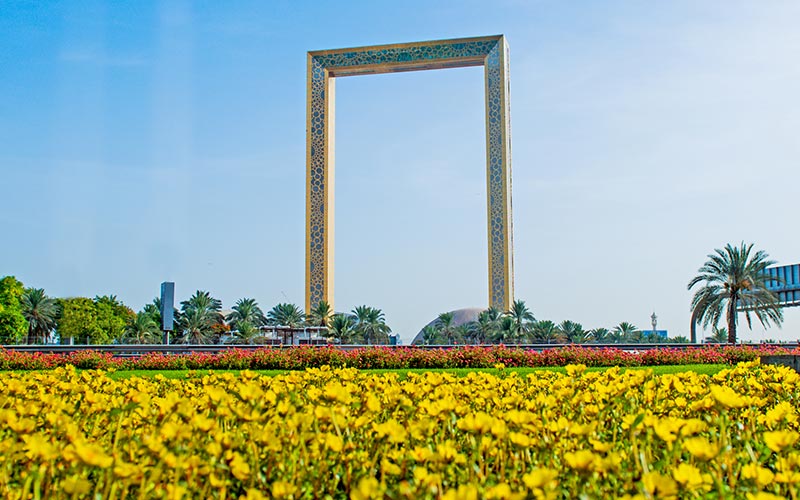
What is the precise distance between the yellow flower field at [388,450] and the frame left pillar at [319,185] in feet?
68.9

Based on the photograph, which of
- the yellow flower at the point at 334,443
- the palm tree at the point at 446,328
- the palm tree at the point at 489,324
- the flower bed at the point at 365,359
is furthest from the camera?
the palm tree at the point at 446,328

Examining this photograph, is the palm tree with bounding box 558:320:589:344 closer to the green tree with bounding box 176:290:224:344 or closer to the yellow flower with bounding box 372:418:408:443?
the green tree with bounding box 176:290:224:344

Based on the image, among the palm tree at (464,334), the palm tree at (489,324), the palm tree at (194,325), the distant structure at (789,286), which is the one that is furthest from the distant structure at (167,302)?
the distant structure at (789,286)

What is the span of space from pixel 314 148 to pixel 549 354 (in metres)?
14.8

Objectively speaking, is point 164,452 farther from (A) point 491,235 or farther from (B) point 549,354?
(A) point 491,235

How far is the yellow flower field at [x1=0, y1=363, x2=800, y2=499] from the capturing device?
1521 millimetres

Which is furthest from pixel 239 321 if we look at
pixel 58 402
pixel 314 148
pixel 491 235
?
pixel 58 402

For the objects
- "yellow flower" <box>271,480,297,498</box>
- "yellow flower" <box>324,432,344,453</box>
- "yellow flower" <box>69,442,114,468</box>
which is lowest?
"yellow flower" <box>271,480,297,498</box>

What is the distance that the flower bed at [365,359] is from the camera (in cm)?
1045

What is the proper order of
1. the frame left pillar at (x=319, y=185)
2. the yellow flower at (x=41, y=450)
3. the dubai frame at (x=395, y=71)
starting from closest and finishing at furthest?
the yellow flower at (x=41, y=450)
the dubai frame at (x=395, y=71)
the frame left pillar at (x=319, y=185)

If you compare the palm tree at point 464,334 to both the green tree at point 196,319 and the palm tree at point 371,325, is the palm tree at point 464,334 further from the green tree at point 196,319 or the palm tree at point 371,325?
the green tree at point 196,319

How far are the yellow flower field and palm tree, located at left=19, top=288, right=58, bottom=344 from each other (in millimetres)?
33750

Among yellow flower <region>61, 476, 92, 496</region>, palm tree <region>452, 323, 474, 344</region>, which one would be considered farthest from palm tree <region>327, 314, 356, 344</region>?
yellow flower <region>61, 476, 92, 496</region>

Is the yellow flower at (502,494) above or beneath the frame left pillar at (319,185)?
beneath
